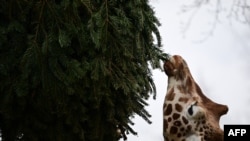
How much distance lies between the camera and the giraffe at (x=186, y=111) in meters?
3.11

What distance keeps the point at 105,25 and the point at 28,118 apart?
0.95 meters

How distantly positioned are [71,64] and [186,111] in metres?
0.86

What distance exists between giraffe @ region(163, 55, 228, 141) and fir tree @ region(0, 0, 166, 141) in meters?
0.47

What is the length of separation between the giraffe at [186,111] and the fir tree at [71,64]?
470 millimetres

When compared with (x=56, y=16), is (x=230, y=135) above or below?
below

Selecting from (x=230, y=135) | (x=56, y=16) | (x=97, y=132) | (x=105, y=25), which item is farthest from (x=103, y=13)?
(x=230, y=135)

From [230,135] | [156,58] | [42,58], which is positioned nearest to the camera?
[230,135]

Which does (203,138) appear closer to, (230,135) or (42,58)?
(230,135)

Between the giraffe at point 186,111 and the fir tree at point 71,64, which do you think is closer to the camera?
the giraffe at point 186,111

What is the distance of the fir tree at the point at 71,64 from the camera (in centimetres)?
342

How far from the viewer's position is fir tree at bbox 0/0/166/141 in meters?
3.42

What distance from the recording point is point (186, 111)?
10.3 ft

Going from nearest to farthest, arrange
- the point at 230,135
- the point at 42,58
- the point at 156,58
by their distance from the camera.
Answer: the point at 230,135, the point at 42,58, the point at 156,58

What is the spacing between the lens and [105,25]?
3.42 meters
